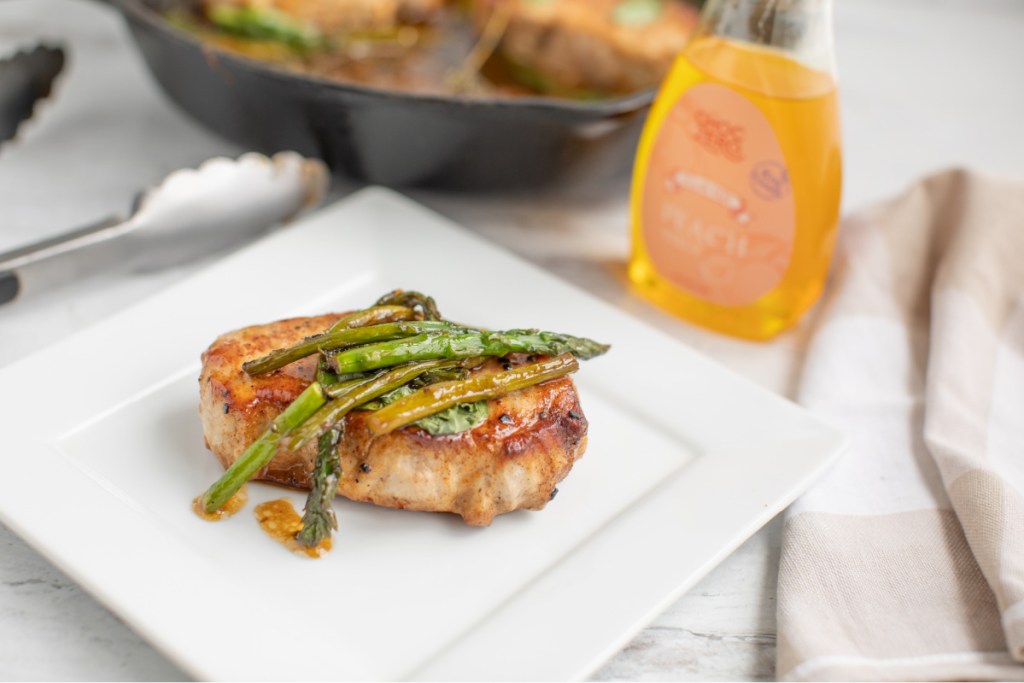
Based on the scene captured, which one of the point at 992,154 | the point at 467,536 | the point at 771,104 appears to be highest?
the point at 771,104

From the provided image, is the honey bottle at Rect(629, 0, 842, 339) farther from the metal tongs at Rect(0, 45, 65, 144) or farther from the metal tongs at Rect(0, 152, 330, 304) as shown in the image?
the metal tongs at Rect(0, 45, 65, 144)

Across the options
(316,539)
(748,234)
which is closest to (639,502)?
(316,539)

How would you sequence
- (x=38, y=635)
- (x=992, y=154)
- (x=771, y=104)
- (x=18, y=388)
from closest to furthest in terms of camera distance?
Answer: (x=38, y=635)
(x=18, y=388)
(x=771, y=104)
(x=992, y=154)

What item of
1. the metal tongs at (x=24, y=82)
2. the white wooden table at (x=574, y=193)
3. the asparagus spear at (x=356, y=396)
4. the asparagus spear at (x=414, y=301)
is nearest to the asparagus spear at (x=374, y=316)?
the asparagus spear at (x=414, y=301)

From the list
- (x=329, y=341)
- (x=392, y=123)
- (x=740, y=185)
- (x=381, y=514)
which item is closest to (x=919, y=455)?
(x=740, y=185)

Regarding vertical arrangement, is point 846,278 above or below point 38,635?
above

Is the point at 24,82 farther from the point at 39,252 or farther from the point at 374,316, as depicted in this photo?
the point at 374,316

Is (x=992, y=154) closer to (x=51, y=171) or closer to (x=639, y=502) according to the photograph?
(x=639, y=502)
